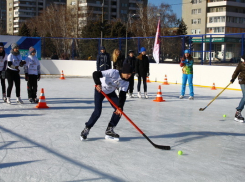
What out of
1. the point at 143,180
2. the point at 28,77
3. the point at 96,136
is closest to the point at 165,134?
the point at 96,136

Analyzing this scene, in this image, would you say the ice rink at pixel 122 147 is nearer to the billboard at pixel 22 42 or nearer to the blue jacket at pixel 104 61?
the blue jacket at pixel 104 61

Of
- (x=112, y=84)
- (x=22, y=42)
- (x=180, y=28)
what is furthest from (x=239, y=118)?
(x=180, y=28)

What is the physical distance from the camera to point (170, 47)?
61.4 feet

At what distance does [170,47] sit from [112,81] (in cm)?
1390

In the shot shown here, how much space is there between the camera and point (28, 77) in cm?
943

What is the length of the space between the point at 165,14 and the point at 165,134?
55134 mm

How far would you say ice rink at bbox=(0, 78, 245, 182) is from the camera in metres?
4.00

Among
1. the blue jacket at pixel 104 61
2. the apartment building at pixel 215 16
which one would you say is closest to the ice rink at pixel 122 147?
the blue jacket at pixel 104 61

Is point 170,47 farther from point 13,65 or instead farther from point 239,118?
point 239,118

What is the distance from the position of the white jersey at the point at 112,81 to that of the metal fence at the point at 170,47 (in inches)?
438

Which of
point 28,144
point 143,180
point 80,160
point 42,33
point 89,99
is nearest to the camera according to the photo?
point 143,180

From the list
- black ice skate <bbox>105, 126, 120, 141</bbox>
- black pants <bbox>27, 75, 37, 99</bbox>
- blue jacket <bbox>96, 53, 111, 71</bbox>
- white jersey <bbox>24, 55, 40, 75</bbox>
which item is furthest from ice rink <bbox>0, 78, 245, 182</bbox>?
blue jacket <bbox>96, 53, 111, 71</bbox>

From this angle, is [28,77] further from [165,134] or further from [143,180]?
[143,180]

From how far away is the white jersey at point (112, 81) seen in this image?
17.2 feet
